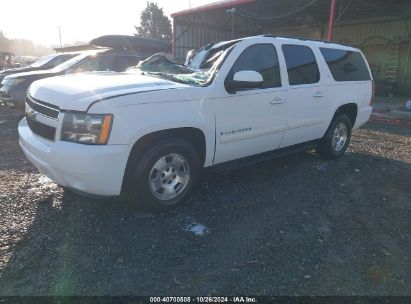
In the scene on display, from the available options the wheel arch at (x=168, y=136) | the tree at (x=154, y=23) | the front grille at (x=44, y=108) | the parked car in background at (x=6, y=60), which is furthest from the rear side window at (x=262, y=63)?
the tree at (x=154, y=23)

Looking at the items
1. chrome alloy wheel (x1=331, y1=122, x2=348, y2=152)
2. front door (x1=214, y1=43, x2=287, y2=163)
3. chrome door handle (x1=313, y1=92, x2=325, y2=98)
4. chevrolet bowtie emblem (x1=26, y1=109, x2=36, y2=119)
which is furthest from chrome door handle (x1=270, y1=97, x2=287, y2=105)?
chevrolet bowtie emblem (x1=26, y1=109, x2=36, y2=119)

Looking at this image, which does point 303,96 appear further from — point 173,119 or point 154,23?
Answer: point 154,23


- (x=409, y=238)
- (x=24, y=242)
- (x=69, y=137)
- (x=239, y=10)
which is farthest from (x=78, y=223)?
(x=239, y=10)

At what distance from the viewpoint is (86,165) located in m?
3.13

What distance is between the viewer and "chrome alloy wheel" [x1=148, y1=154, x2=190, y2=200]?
368 centimetres

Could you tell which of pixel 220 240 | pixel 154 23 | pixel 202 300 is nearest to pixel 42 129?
pixel 220 240

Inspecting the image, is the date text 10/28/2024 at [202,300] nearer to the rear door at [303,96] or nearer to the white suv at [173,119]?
the white suv at [173,119]

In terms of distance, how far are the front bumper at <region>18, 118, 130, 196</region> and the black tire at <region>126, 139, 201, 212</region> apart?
0.22 metres

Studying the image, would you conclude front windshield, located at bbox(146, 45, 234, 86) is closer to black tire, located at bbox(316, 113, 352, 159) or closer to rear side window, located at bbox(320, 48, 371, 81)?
rear side window, located at bbox(320, 48, 371, 81)

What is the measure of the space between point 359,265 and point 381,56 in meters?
19.2

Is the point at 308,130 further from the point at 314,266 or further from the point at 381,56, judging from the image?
the point at 381,56

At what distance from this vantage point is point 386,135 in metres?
8.44

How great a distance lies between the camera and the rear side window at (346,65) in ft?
18.4

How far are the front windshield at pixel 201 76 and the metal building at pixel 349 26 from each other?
12992 millimetres
